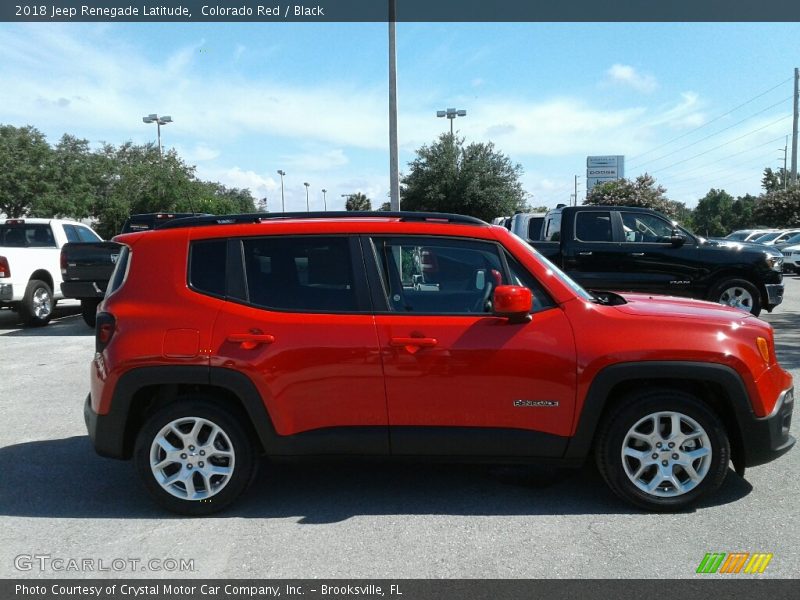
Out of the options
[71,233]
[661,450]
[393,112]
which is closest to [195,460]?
[661,450]

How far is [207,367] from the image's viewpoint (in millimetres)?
4043

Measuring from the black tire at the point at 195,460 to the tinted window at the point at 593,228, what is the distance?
28.4 ft

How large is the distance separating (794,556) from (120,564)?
343cm

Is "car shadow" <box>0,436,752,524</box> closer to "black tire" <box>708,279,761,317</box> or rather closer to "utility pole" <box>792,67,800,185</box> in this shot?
"black tire" <box>708,279,761,317</box>

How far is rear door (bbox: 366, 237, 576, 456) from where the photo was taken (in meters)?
3.97

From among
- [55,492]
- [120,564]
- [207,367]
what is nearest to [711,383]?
[207,367]

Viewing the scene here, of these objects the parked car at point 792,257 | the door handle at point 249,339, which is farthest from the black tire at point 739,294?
the parked car at point 792,257

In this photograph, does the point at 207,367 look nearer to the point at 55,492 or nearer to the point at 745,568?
the point at 55,492

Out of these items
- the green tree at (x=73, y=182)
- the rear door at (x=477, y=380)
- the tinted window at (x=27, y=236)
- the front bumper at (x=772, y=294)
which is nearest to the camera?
the rear door at (x=477, y=380)

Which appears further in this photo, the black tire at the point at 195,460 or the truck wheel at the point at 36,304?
the truck wheel at the point at 36,304

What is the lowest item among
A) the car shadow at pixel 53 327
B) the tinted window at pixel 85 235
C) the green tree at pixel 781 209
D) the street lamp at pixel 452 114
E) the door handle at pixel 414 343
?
the car shadow at pixel 53 327

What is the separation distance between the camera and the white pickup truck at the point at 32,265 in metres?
12.0
